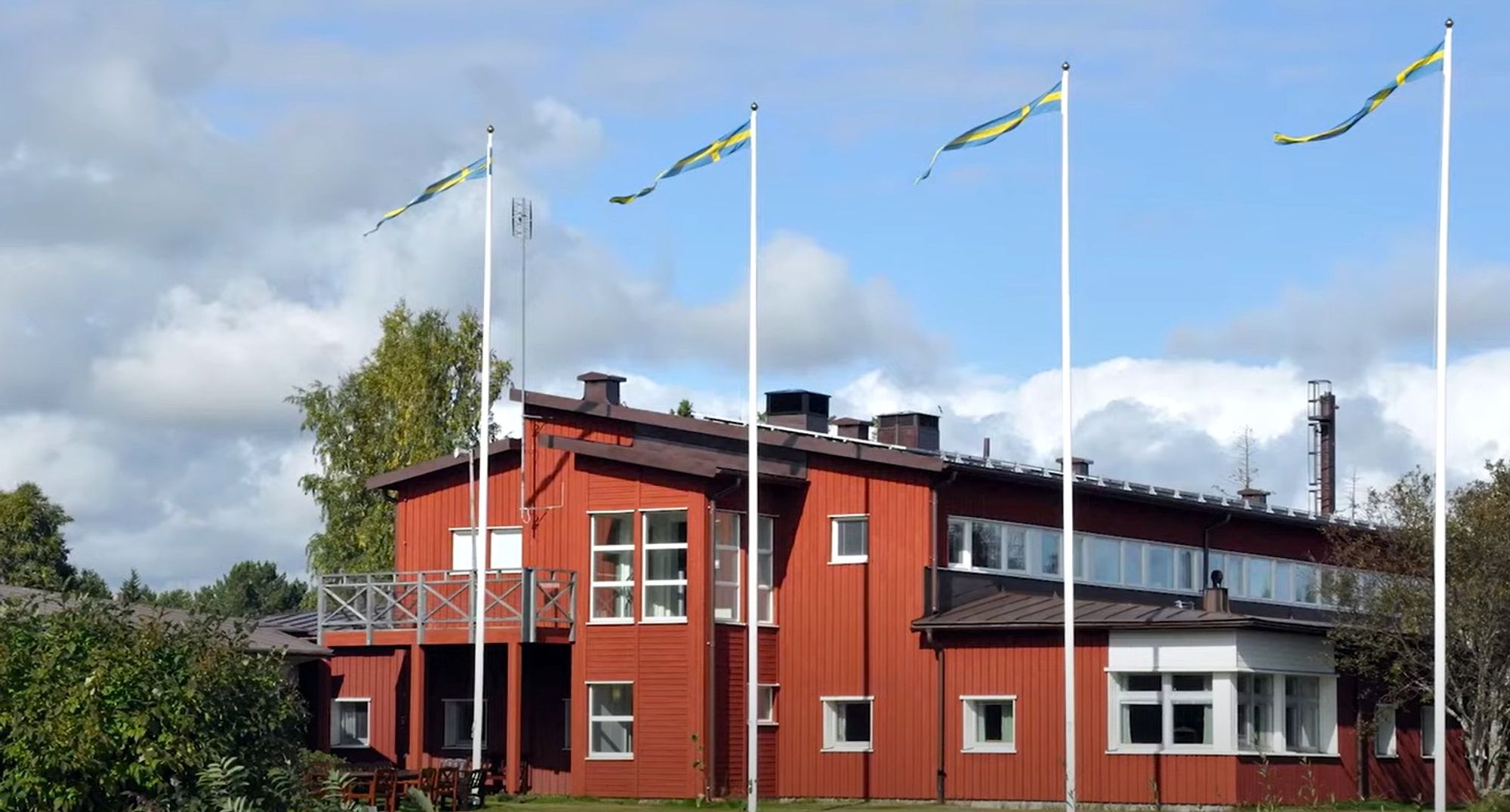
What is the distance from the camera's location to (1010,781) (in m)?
35.0

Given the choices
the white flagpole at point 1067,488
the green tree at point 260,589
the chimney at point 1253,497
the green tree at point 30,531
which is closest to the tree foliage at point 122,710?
the white flagpole at point 1067,488

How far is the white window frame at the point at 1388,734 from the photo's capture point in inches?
1481

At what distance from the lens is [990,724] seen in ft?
118

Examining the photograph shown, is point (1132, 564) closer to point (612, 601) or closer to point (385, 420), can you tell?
point (612, 601)

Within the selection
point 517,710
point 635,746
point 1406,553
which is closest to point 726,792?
point 635,746

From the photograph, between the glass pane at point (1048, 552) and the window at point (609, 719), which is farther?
the glass pane at point (1048, 552)

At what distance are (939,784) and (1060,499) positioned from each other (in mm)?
6547

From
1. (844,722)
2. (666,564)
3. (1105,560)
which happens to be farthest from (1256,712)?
(666,564)

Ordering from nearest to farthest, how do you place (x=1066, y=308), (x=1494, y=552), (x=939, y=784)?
(x=1066, y=308) < (x=1494, y=552) < (x=939, y=784)

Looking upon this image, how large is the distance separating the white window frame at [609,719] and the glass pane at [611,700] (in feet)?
0.14

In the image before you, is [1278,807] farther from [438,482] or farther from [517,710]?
[438,482]

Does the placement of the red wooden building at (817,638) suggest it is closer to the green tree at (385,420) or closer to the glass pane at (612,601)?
the glass pane at (612,601)

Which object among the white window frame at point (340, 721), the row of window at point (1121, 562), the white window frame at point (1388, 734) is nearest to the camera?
the white window frame at point (1388, 734)

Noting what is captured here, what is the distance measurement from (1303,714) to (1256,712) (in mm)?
1980
